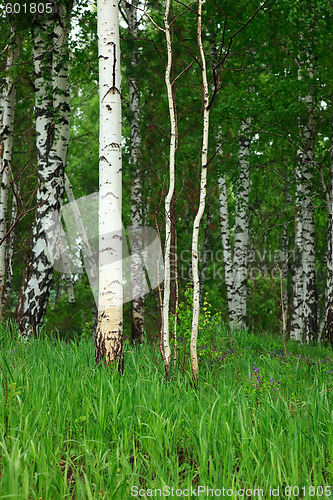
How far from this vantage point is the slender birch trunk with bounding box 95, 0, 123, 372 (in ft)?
14.8

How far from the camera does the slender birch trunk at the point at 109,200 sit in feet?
14.8

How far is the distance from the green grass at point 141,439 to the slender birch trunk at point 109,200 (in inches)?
18.6

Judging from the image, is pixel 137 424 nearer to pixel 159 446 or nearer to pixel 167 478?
pixel 159 446

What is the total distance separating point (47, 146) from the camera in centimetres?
698
